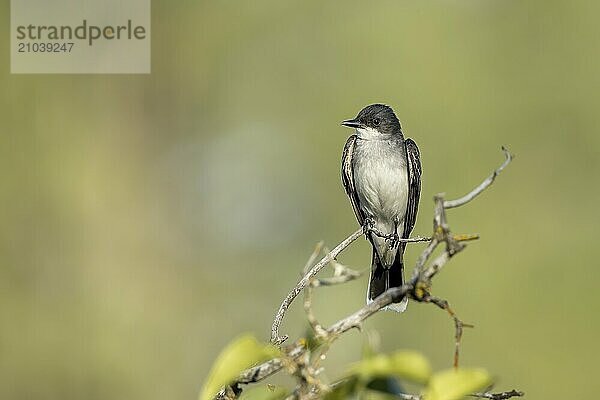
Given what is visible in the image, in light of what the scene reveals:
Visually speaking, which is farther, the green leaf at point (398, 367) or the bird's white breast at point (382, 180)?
the bird's white breast at point (382, 180)

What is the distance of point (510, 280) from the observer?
1030cm

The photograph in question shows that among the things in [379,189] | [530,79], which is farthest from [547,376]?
[379,189]

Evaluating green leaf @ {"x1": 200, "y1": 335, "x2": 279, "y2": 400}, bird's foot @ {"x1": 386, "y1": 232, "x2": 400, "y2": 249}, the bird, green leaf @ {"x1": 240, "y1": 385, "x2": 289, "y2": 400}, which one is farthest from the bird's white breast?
green leaf @ {"x1": 200, "y1": 335, "x2": 279, "y2": 400}

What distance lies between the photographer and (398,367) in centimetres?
79

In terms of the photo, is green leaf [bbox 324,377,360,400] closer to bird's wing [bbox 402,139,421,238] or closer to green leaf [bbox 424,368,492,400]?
green leaf [bbox 424,368,492,400]

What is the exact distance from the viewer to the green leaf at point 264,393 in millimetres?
932

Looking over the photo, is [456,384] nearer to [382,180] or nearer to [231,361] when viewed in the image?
Answer: [231,361]

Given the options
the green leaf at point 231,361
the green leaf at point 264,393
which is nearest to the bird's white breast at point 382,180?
the green leaf at point 264,393

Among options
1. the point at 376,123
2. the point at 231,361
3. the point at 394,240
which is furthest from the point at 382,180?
the point at 231,361

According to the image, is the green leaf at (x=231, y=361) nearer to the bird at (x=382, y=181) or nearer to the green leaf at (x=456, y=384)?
the green leaf at (x=456, y=384)

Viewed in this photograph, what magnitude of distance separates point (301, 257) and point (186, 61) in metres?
4.25

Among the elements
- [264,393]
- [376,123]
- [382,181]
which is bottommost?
[264,393]

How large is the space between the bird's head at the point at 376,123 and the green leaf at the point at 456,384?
161 inches

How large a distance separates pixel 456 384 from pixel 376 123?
13.6ft
